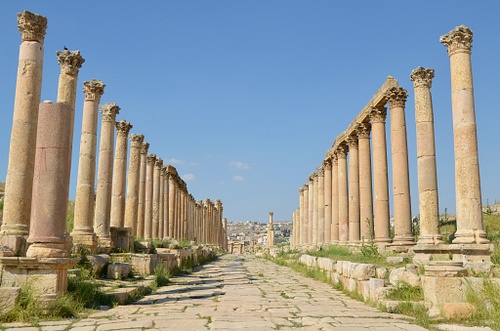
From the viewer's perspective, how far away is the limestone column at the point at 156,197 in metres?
29.0

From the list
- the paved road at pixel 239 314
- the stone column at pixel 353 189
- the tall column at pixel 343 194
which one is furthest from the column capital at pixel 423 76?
the tall column at pixel 343 194

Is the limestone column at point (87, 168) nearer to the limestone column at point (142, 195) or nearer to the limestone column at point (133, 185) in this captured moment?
the limestone column at point (133, 185)

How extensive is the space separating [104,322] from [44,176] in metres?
3.12

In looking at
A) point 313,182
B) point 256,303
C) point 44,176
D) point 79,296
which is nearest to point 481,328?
point 256,303

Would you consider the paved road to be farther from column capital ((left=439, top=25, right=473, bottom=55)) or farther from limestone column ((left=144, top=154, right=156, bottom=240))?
limestone column ((left=144, top=154, right=156, bottom=240))

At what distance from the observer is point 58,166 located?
9305mm

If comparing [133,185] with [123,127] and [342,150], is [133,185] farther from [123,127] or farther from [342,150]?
[342,150]

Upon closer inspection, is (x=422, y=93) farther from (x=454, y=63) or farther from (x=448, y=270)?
(x=448, y=270)

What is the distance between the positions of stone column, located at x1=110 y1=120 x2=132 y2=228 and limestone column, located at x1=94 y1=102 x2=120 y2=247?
2.10 meters

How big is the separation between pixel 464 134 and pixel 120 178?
44.5ft

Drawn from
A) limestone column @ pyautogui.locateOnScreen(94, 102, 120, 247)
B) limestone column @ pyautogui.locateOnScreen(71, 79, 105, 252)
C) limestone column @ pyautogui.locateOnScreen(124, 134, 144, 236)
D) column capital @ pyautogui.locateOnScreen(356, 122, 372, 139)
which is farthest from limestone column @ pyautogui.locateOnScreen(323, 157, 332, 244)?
limestone column @ pyautogui.locateOnScreen(71, 79, 105, 252)

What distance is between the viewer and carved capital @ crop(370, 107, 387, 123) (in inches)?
813

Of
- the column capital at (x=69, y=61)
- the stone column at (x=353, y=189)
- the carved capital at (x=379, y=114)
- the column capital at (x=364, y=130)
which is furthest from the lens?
the stone column at (x=353, y=189)

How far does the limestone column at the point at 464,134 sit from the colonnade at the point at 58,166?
395 inches
